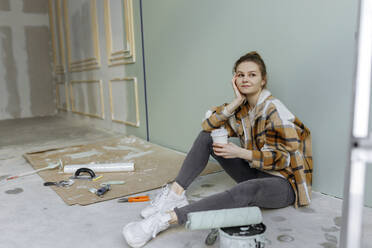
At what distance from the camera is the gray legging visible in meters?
1.14

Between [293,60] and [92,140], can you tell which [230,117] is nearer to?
[293,60]

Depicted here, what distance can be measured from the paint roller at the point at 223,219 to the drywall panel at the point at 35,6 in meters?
5.74

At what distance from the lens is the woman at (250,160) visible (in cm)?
114

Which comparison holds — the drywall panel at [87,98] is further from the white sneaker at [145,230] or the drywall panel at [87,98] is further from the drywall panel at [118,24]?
the white sneaker at [145,230]

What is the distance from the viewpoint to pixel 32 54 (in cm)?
557

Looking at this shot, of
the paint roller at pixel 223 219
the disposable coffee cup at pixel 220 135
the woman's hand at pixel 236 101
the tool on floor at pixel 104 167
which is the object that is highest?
the woman's hand at pixel 236 101

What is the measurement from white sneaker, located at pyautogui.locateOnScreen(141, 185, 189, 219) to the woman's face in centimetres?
57

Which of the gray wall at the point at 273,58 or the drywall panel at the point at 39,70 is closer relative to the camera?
the gray wall at the point at 273,58

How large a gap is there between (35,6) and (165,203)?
17.7ft

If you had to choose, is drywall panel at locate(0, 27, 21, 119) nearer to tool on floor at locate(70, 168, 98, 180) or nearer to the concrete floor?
the concrete floor

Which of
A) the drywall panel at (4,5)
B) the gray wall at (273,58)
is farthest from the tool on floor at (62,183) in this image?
the drywall panel at (4,5)

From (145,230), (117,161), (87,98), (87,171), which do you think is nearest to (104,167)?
(87,171)

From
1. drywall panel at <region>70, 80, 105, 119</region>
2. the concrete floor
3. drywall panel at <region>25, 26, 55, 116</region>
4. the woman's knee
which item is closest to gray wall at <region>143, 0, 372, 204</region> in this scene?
the concrete floor

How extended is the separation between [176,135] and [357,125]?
2120mm
